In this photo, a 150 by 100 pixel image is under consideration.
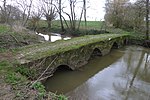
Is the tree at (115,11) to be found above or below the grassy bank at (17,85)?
above

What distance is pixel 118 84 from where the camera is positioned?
10398mm

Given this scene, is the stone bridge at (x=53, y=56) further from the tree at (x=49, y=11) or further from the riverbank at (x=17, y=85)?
the tree at (x=49, y=11)

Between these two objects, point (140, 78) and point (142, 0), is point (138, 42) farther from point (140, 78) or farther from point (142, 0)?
point (140, 78)

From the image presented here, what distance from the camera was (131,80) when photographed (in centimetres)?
1118

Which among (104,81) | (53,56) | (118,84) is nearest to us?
(53,56)

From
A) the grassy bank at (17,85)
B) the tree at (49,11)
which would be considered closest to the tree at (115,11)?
the tree at (49,11)

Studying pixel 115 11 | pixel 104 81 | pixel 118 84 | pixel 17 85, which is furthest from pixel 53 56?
pixel 115 11

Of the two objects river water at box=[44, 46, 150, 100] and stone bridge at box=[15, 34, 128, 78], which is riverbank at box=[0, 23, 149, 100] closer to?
stone bridge at box=[15, 34, 128, 78]

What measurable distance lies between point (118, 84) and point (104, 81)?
0.74 m

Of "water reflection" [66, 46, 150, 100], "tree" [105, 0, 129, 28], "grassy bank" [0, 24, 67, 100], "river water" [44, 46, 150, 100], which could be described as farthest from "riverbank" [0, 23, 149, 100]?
"tree" [105, 0, 129, 28]

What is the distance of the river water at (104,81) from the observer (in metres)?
8.99

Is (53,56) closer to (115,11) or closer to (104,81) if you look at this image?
(104,81)

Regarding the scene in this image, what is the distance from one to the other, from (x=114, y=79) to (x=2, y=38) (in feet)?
21.8

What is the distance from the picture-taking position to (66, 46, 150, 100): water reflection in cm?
885
